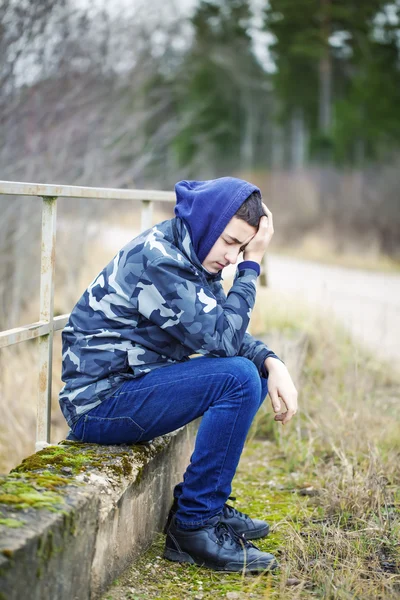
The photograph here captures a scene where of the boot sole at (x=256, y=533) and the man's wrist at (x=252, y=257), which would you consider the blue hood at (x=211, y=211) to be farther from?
the boot sole at (x=256, y=533)

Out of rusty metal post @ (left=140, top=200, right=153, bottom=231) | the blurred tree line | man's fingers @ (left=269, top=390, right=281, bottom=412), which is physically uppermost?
the blurred tree line

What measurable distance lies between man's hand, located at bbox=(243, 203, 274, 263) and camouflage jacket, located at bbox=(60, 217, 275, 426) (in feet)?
0.73

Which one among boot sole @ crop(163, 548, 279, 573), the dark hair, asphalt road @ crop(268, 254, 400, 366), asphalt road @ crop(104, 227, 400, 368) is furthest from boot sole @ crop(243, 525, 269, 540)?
asphalt road @ crop(268, 254, 400, 366)

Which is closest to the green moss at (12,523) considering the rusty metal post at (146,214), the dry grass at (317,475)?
the dry grass at (317,475)

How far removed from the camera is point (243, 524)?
8.51 feet

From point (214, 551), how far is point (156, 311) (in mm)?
770

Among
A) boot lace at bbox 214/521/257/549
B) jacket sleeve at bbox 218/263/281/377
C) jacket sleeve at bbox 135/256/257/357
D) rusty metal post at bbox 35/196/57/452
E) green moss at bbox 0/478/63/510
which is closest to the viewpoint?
green moss at bbox 0/478/63/510

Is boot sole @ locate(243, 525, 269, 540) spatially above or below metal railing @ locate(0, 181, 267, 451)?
below

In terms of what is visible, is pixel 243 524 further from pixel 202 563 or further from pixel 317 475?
pixel 317 475

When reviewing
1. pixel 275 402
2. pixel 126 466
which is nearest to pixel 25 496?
pixel 126 466

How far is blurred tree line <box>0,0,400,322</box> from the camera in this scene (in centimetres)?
627

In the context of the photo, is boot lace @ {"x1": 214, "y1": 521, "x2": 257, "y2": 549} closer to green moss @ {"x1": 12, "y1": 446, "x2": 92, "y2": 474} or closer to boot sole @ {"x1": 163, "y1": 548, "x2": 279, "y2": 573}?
boot sole @ {"x1": 163, "y1": 548, "x2": 279, "y2": 573}

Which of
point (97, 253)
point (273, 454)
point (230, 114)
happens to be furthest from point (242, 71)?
point (273, 454)

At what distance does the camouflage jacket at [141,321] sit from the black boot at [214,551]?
505 mm
